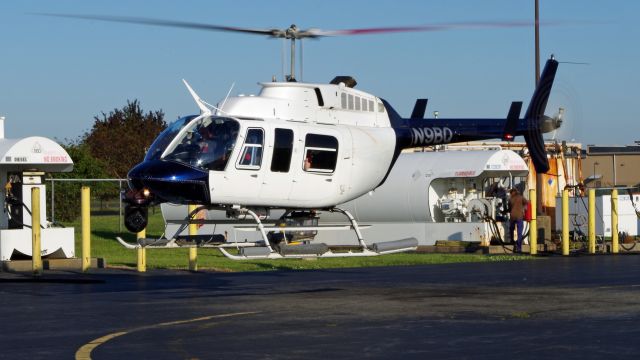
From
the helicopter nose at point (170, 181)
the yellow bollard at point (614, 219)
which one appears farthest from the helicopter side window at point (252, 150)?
the yellow bollard at point (614, 219)

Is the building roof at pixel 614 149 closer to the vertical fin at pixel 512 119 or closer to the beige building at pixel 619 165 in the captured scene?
the beige building at pixel 619 165

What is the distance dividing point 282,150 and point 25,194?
406 inches

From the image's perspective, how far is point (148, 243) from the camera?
1888 centimetres

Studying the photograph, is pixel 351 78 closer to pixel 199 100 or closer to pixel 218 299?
pixel 199 100

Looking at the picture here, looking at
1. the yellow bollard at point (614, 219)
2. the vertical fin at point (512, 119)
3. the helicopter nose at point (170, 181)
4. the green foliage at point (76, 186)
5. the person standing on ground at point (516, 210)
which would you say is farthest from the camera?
the green foliage at point (76, 186)

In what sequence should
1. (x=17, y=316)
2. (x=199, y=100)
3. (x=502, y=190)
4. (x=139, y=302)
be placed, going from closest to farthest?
(x=17, y=316) < (x=139, y=302) < (x=199, y=100) < (x=502, y=190)

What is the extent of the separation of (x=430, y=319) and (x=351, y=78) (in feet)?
24.1

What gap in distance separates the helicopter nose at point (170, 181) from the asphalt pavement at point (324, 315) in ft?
5.51

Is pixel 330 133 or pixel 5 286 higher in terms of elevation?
pixel 330 133

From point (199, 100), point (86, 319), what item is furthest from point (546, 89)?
point (86, 319)

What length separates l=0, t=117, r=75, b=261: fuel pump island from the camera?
25875 mm

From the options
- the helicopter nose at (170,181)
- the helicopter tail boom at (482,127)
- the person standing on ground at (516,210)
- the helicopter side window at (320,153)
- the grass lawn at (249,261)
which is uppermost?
the helicopter tail boom at (482,127)

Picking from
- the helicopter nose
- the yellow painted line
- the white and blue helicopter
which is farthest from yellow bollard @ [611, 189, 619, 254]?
the yellow painted line

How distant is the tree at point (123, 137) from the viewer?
7544cm
